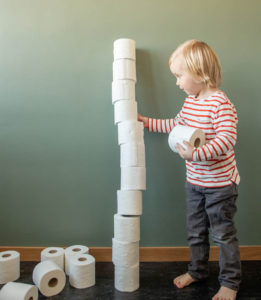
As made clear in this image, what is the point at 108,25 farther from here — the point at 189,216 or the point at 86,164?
the point at 189,216

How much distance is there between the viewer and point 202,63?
1.06 m

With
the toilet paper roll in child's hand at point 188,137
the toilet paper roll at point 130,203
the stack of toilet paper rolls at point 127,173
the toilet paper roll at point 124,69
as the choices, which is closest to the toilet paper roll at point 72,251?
the stack of toilet paper rolls at point 127,173

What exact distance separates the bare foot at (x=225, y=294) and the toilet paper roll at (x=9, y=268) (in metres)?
0.79

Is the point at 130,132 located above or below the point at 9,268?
above

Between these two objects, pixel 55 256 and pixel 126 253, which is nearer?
pixel 126 253

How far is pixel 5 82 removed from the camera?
1322 mm

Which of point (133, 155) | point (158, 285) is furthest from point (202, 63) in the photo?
point (158, 285)

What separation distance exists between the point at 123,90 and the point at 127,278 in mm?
741

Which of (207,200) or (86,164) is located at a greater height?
(86,164)

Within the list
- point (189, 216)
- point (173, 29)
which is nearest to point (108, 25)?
point (173, 29)

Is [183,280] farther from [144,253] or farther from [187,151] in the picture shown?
[187,151]

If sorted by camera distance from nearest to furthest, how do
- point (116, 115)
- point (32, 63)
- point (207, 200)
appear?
1. point (207, 200)
2. point (116, 115)
3. point (32, 63)

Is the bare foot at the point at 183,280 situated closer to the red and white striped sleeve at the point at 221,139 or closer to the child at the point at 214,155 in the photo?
the child at the point at 214,155

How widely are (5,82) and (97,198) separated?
2.21ft
